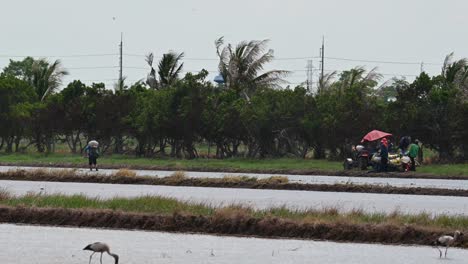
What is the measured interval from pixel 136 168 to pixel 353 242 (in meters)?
24.5

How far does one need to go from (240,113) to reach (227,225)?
2770 centimetres

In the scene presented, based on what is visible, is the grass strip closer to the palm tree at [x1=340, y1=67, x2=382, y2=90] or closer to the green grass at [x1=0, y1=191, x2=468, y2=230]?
the green grass at [x1=0, y1=191, x2=468, y2=230]

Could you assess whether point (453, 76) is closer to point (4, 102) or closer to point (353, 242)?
point (4, 102)

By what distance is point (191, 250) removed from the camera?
17156 millimetres

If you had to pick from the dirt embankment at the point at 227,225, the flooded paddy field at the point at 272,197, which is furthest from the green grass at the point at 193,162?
the dirt embankment at the point at 227,225

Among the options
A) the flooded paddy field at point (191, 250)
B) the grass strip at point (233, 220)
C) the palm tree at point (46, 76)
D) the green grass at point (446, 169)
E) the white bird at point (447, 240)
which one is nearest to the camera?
the flooded paddy field at point (191, 250)

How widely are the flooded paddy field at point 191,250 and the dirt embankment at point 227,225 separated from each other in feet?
1.39

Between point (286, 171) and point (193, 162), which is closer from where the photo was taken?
point (286, 171)

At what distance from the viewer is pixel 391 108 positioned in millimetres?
44250

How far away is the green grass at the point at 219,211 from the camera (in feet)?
62.4

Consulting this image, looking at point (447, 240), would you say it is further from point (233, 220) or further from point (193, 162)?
point (193, 162)

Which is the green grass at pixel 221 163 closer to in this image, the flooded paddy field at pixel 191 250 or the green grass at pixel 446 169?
the green grass at pixel 446 169

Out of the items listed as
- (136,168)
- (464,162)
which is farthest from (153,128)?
(464,162)

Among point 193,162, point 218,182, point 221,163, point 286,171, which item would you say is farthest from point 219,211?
point 193,162
